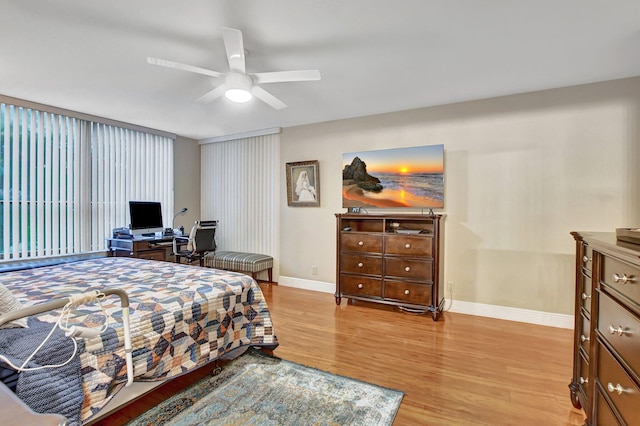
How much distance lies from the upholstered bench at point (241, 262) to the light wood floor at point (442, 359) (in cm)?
105

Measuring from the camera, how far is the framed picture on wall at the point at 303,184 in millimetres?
4430

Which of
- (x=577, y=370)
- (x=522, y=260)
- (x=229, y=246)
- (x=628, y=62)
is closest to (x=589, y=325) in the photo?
(x=577, y=370)

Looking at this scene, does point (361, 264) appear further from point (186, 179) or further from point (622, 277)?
point (186, 179)

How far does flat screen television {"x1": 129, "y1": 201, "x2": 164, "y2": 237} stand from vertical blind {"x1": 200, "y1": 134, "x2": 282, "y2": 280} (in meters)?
1.02

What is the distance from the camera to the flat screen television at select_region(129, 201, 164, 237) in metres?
4.30

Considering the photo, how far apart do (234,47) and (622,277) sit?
2.36m

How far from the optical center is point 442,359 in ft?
7.94

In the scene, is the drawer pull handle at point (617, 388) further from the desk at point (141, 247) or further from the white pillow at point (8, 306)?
the desk at point (141, 247)

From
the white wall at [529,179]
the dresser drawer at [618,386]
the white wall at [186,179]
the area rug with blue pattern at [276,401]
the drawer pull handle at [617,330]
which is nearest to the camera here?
the dresser drawer at [618,386]

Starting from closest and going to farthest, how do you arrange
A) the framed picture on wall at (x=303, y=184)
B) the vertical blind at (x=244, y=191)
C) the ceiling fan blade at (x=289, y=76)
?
1. the ceiling fan blade at (x=289, y=76)
2. the framed picture on wall at (x=303, y=184)
3. the vertical blind at (x=244, y=191)

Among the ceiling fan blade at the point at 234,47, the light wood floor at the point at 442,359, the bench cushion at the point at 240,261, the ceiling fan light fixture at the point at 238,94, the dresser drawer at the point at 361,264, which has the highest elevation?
the ceiling fan blade at the point at 234,47

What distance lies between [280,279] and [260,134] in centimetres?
234

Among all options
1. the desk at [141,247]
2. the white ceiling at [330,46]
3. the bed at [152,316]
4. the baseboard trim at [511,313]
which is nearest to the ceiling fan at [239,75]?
the white ceiling at [330,46]

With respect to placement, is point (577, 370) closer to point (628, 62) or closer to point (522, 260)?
point (522, 260)
